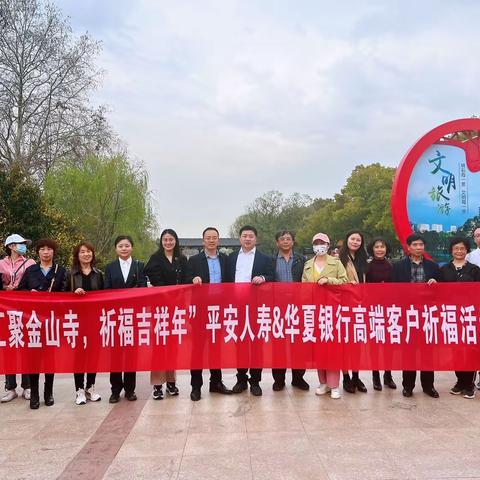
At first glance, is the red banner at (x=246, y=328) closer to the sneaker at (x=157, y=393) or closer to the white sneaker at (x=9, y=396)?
the sneaker at (x=157, y=393)

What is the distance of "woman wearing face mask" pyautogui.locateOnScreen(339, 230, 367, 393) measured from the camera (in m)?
5.21

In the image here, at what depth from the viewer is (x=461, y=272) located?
204 inches

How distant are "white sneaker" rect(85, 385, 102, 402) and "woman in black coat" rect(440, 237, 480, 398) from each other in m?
3.47

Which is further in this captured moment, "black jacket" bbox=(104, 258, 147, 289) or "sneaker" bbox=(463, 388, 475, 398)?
"black jacket" bbox=(104, 258, 147, 289)

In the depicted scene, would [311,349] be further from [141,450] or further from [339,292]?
[141,450]

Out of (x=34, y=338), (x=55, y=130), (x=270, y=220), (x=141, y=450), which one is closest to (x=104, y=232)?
(x=55, y=130)

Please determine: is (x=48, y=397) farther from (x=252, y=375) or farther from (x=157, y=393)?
(x=252, y=375)

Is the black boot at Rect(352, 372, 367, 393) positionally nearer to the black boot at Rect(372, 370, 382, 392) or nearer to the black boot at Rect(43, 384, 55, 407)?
the black boot at Rect(372, 370, 382, 392)

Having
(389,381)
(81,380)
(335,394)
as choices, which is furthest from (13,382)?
(389,381)

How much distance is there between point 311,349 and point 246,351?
2.08ft

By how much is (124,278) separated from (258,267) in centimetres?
132

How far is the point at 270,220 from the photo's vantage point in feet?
190

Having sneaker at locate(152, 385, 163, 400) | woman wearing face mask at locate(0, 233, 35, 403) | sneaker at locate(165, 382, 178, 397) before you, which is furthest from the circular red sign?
woman wearing face mask at locate(0, 233, 35, 403)

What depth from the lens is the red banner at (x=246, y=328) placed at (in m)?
5.00
